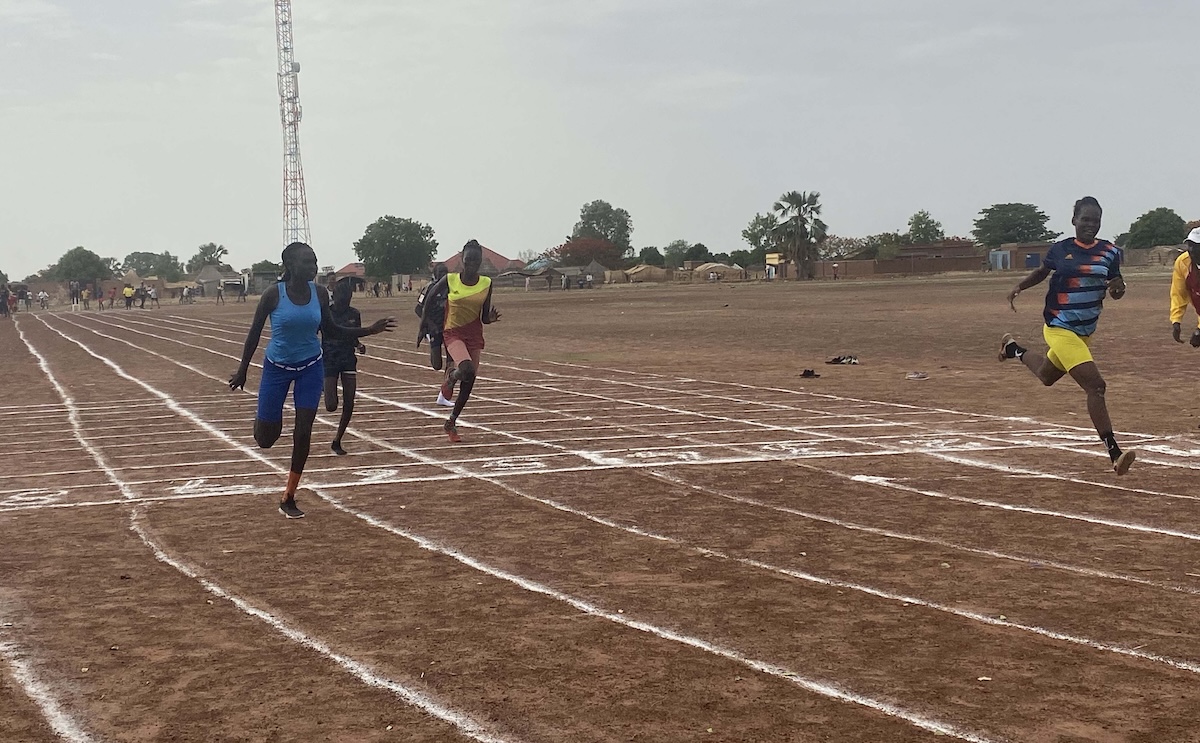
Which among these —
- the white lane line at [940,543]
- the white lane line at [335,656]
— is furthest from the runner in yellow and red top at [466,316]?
the white lane line at [335,656]

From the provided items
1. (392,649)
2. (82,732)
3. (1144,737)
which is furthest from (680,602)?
(82,732)

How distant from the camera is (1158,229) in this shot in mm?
132625

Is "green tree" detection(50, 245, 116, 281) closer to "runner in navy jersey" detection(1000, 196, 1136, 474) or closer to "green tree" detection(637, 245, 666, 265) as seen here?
"green tree" detection(637, 245, 666, 265)

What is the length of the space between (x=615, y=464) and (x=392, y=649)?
5550 mm

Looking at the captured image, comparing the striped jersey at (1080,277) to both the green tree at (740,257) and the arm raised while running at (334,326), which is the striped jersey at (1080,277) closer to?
the arm raised while running at (334,326)

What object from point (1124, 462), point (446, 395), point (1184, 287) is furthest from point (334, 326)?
point (1184, 287)

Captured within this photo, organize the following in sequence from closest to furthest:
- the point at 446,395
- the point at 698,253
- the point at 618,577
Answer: the point at 618,577, the point at 446,395, the point at 698,253

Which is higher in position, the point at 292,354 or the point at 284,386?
the point at 292,354

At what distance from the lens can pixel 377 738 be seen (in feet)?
15.3

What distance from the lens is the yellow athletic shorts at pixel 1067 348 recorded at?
9961 millimetres

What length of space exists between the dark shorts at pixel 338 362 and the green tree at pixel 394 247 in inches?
5336

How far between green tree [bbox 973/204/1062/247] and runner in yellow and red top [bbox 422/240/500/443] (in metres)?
152

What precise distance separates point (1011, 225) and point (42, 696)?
6504 inches

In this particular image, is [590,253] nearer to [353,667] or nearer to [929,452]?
[929,452]
